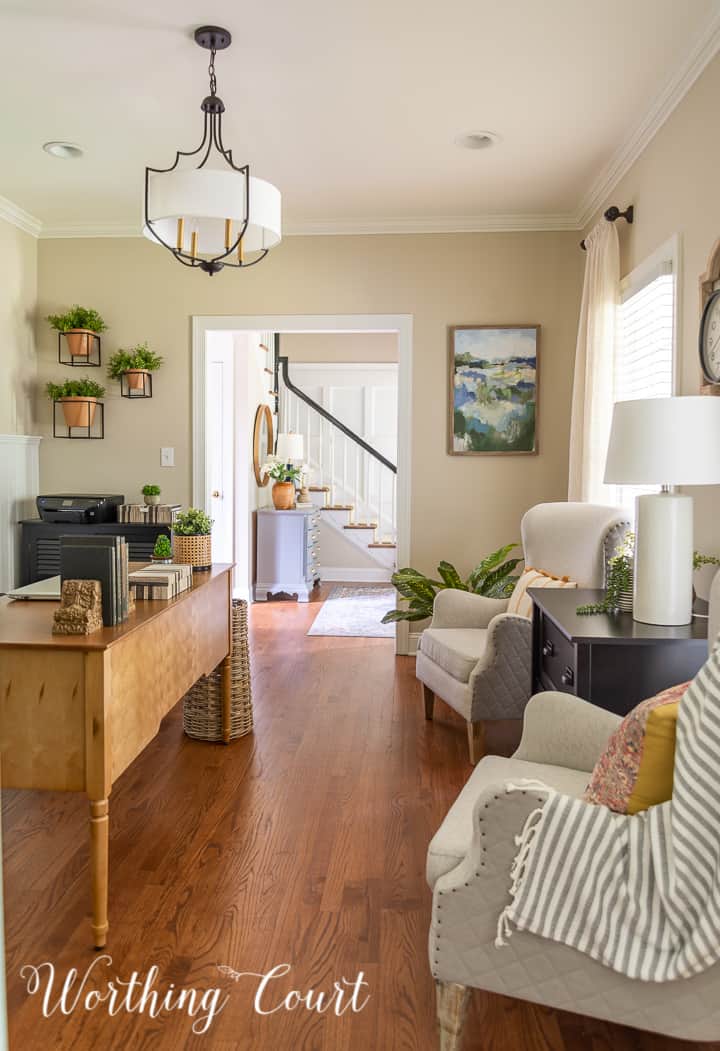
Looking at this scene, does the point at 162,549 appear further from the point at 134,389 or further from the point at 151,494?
the point at 134,389

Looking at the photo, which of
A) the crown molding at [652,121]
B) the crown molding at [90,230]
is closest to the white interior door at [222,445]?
the crown molding at [90,230]

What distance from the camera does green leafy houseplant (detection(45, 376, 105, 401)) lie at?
5258 millimetres

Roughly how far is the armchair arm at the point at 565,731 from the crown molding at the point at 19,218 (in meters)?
4.50

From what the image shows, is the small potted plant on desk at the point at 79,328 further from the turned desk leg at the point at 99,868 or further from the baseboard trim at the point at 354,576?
the baseboard trim at the point at 354,576

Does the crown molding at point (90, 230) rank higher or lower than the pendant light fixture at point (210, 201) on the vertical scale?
higher

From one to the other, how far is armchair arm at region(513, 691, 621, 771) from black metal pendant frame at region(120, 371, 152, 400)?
3.94 m

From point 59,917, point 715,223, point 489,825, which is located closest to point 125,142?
point 715,223

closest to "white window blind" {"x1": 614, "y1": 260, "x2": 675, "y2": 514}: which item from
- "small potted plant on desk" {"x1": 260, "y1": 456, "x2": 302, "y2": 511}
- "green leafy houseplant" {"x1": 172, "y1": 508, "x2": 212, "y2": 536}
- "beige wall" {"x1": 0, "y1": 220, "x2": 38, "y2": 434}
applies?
"green leafy houseplant" {"x1": 172, "y1": 508, "x2": 212, "y2": 536}

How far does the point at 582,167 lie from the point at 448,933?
401 centimetres

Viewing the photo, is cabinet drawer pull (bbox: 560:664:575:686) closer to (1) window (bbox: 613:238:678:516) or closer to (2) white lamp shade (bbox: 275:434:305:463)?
(1) window (bbox: 613:238:678:516)

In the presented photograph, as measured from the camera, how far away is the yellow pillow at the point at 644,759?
4.51 feet

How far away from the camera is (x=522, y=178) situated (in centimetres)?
450

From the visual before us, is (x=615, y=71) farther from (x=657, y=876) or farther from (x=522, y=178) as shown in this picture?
→ (x=657, y=876)

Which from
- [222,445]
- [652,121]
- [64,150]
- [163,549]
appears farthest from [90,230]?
[652,121]
